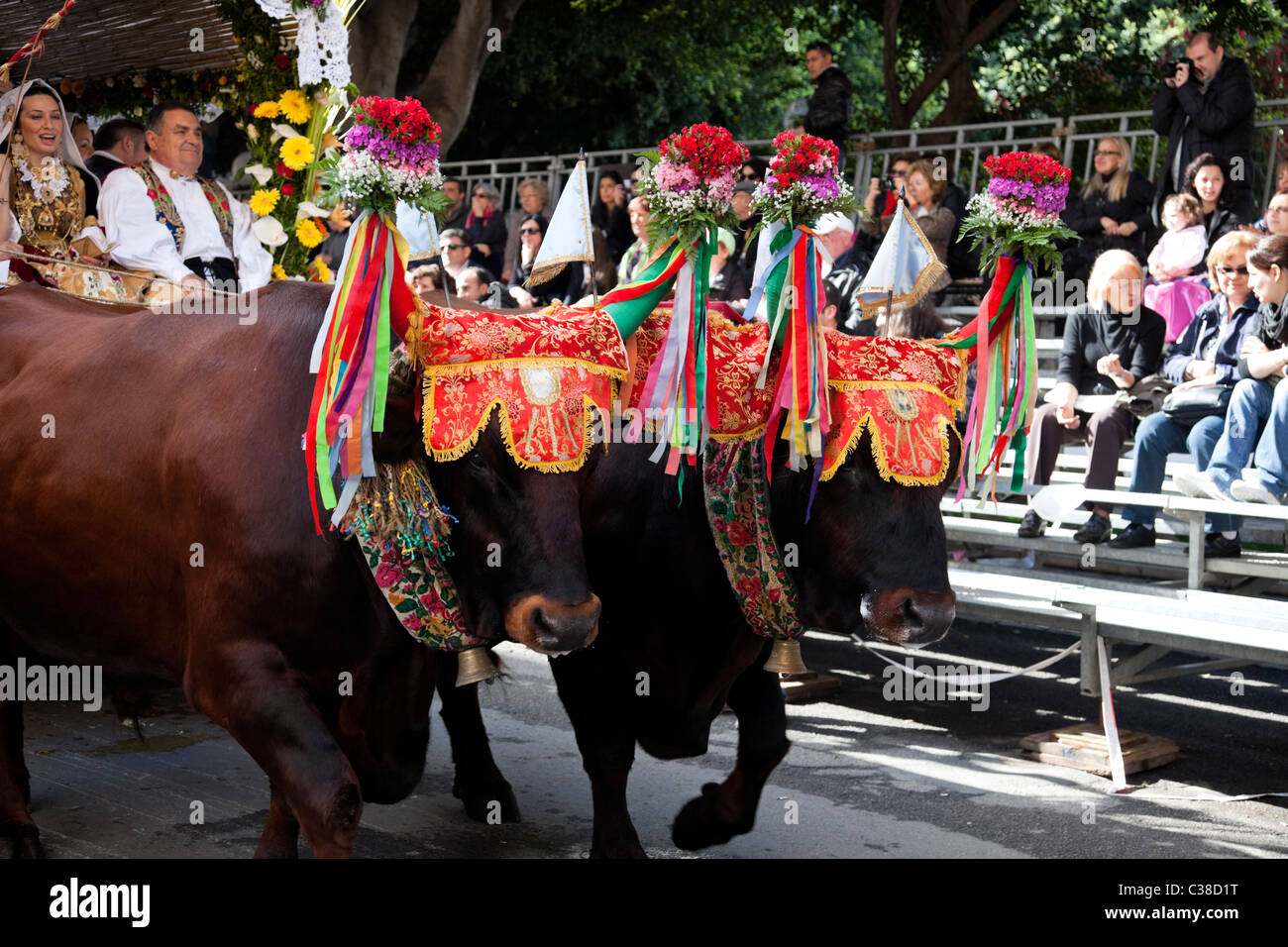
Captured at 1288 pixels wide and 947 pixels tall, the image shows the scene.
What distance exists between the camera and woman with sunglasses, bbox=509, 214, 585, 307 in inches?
347

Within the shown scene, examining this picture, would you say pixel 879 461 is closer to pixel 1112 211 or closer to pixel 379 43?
pixel 1112 211

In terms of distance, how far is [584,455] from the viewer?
11.4ft

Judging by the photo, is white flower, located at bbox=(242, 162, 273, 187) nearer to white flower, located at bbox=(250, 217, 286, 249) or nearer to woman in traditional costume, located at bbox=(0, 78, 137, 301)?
white flower, located at bbox=(250, 217, 286, 249)

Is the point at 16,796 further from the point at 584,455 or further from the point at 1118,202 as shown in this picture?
the point at 1118,202

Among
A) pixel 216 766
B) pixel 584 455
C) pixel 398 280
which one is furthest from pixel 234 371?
pixel 216 766

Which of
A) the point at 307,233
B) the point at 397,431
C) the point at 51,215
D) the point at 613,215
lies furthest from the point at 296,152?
the point at 613,215

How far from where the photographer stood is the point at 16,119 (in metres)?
5.72

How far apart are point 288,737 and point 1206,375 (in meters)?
5.52

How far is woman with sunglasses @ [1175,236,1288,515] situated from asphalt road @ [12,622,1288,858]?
43.5 inches

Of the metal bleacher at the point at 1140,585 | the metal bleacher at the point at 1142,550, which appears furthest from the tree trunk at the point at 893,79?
the metal bleacher at the point at 1140,585

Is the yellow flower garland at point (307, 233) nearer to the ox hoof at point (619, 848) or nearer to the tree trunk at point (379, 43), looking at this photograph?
the ox hoof at point (619, 848)

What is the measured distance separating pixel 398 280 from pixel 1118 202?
753cm

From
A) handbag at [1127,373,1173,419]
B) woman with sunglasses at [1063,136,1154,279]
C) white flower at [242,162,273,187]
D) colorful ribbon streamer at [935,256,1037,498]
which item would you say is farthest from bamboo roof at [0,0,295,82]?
woman with sunglasses at [1063,136,1154,279]

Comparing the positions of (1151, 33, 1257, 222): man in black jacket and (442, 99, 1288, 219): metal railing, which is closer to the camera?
(1151, 33, 1257, 222): man in black jacket
